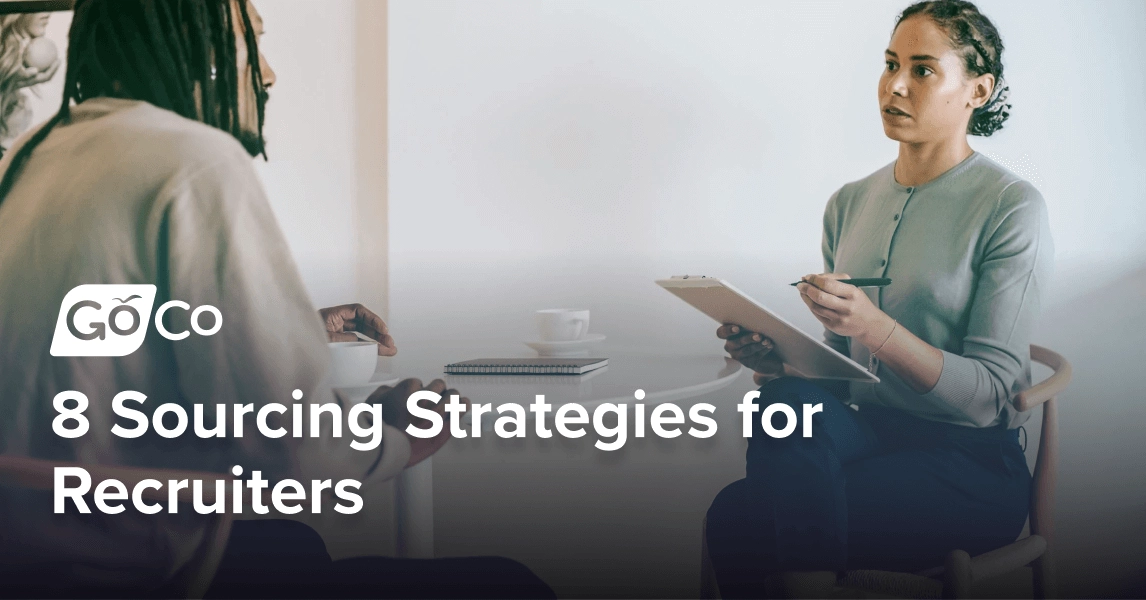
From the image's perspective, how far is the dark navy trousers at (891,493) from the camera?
4.13ft

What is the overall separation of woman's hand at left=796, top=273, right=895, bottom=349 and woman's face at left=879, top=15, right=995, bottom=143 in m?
0.36

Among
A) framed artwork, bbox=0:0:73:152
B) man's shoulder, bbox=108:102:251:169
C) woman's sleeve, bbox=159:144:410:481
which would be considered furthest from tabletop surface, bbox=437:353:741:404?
framed artwork, bbox=0:0:73:152

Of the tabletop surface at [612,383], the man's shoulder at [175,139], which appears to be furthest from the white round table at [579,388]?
the man's shoulder at [175,139]

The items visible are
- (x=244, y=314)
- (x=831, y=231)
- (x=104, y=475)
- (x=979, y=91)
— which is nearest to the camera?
(x=104, y=475)

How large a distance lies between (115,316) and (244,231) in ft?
0.94

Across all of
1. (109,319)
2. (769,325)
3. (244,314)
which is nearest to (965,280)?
(769,325)

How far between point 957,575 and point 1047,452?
33 cm

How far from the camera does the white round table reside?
110 centimetres

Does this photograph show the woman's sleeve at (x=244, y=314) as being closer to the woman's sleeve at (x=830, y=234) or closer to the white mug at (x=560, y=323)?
the white mug at (x=560, y=323)

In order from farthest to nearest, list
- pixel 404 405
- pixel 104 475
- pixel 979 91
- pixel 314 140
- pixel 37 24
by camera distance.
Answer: pixel 37 24, pixel 314 140, pixel 979 91, pixel 404 405, pixel 104 475

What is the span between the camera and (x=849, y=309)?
1287 millimetres

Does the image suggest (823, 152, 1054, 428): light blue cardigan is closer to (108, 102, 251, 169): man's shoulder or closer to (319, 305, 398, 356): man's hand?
(319, 305, 398, 356): man's hand

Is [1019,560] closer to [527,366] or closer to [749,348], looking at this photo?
[749,348]

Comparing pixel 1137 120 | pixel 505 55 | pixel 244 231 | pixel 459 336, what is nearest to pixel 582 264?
pixel 459 336
